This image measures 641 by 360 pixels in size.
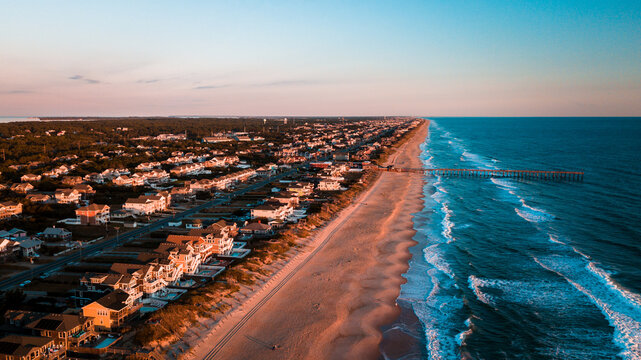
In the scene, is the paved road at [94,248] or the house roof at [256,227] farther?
the house roof at [256,227]

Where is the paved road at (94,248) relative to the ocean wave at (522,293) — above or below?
above

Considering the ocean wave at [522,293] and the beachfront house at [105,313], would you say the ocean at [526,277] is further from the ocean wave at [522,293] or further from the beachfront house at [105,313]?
the beachfront house at [105,313]

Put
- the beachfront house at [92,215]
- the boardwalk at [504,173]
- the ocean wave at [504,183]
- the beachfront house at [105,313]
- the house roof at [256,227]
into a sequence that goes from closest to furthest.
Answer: the beachfront house at [105,313]
the house roof at [256,227]
the beachfront house at [92,215]
the ocean wave at [504,183]
the boardwalk at [504,173]

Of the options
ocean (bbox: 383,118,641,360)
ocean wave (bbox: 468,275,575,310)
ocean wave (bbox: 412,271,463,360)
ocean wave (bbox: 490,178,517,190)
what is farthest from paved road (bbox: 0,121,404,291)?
ocean wave (bbox: 490,178,517,190)

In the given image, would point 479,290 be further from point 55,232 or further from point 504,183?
point 504,183

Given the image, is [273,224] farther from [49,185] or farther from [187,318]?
[49,185]

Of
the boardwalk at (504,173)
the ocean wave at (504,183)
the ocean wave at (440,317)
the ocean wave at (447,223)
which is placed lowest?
the ocean wave at (440,317)

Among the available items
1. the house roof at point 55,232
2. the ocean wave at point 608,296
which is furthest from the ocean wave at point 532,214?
the house roof at point 55,232
